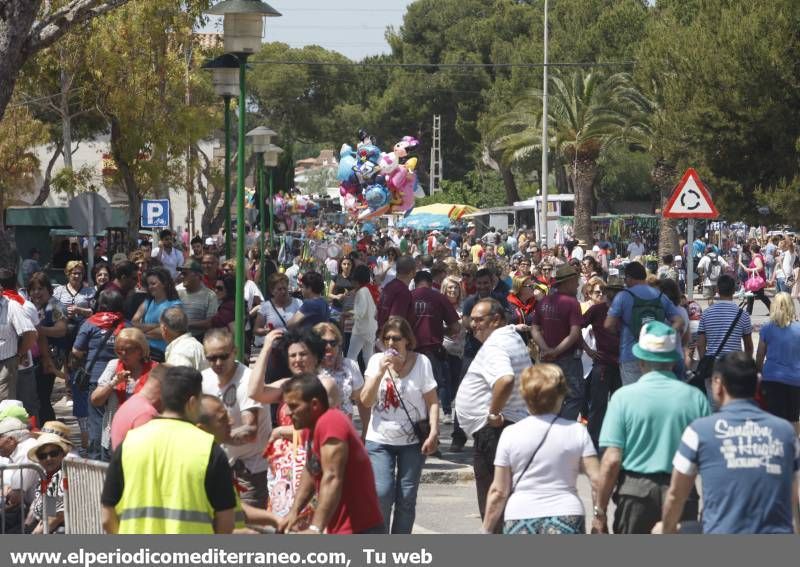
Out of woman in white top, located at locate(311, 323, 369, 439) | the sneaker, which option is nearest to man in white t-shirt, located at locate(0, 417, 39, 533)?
woman in white top, located at locate(311, 323, 369, 439)

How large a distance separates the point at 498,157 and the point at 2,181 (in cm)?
3043

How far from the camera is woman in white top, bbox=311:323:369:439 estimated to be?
8.59 meters

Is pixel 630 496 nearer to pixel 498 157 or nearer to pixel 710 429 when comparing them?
pixel 710 429

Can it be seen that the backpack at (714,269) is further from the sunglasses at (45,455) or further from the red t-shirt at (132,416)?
the red t-shirt at (132,416)

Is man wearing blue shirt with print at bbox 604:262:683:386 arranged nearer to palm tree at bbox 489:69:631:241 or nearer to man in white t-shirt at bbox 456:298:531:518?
man in white t-shirt at bbox 456:298:531:518

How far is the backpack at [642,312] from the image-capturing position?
11742mm

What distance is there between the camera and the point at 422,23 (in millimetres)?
80625

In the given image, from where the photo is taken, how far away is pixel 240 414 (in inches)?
319

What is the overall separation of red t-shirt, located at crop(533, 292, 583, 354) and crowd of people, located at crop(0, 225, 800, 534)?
0.06ft

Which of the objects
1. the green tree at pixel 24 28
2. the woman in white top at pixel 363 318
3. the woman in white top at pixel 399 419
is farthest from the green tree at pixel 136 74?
the woman in white top at pixel 399 419

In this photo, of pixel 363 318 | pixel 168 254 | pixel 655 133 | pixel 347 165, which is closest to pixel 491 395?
pixel 363 318

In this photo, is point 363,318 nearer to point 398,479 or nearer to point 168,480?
point 398,479
